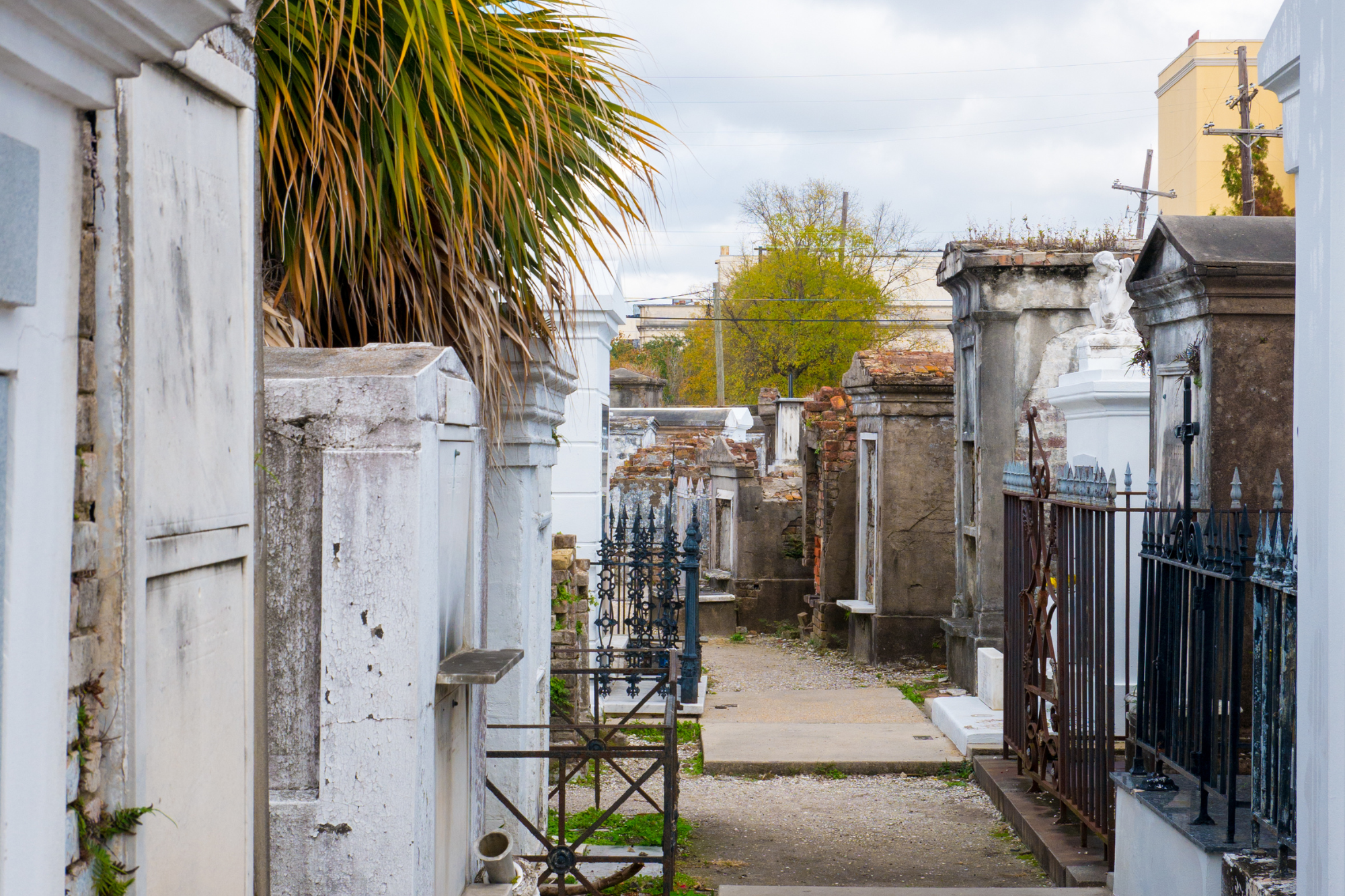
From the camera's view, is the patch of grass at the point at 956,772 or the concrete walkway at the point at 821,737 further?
the concrete walkway at the point at 821,737

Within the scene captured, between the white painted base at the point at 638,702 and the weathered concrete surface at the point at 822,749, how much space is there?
501 millimetres

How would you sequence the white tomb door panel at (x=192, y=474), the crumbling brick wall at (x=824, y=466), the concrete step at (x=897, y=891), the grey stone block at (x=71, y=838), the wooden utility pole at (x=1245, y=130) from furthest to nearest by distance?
the wooden utility pole at (x=1245, y=130) → the crumbling brick wall at (x=824, y=466) → the concrete step at (x=897, y=891) → the white tomb door panel at (x=192, y=474) → the grey stone block at (x=71, y=838)

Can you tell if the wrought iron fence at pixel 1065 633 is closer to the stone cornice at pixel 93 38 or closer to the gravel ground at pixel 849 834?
the gravel ground at pixel 849 834

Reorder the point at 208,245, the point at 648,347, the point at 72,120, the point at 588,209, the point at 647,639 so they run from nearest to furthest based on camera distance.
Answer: the point at 72,120
the point at 208,245
the point at 588,209
the point at 647,639
the point at 648,347

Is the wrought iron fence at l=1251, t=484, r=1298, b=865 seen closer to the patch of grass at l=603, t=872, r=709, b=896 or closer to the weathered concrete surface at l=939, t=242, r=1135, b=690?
the patch of grass at l=603, t=872, r=709, b=896

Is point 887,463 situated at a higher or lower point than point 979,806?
higher

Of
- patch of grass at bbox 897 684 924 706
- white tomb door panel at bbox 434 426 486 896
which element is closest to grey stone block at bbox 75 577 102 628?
white tomb door panel at bbox 434 426 486 896

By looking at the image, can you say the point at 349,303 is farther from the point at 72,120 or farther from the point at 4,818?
the point at 4,818

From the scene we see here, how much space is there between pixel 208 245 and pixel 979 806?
5560 mm

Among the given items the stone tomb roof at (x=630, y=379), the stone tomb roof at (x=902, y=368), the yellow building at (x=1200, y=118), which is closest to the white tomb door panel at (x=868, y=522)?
the stone tomb roof at (x=902, y=368)

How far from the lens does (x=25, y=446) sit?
1.50 metres

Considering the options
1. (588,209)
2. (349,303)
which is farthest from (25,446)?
(588,209)

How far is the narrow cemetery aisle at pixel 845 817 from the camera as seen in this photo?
17.8ft

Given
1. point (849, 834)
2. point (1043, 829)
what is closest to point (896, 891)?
point (1043, 829)
